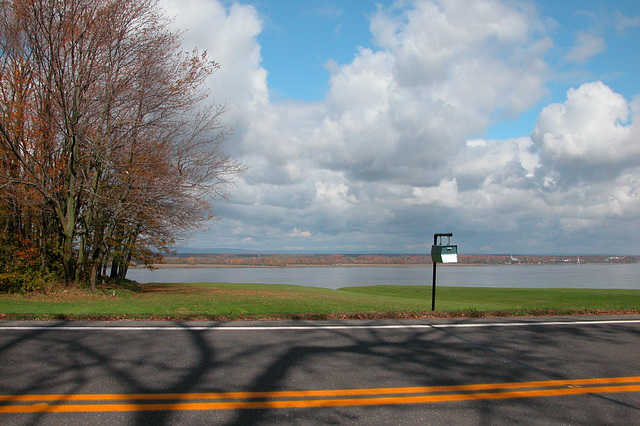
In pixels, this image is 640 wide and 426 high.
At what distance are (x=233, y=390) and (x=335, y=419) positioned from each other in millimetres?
1178

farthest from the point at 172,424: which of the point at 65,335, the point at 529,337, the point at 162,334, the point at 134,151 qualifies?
the point at 134,151

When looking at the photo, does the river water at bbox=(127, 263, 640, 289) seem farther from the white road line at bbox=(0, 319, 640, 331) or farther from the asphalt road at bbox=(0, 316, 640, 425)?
the asphalt road at bbox=(0, 316, 640, 425)

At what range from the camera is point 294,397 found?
169 inches

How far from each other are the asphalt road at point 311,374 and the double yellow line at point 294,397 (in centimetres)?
1

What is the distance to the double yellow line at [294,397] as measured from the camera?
4004 mm

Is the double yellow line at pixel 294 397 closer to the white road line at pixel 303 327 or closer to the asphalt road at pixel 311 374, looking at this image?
the asphalt road at pixel 311 374

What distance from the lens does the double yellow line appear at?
13.1ft

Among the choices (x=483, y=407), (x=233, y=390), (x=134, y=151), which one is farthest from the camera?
(x=134, y=151)

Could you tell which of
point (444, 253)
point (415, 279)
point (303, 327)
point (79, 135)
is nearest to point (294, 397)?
point (303, 327)

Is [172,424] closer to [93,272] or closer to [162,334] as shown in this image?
[162,334]

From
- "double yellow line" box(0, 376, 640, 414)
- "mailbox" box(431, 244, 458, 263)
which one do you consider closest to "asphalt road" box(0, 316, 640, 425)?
"double yellow line" box(0, 376, 640, 414)

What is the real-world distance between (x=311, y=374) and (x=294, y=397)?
694 millimetres

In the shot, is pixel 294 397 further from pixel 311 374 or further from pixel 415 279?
pixel 415 279

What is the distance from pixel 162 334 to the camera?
22.2 feet
